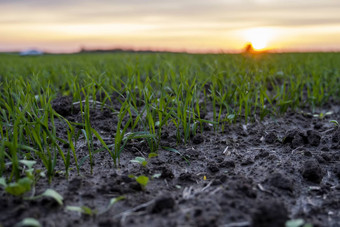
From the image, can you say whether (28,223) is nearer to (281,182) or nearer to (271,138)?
(281,182)

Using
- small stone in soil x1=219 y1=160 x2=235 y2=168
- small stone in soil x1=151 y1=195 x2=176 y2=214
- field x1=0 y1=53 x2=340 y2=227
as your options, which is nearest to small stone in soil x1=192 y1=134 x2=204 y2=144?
field x1=0 y1=53 x2=340 y2=227

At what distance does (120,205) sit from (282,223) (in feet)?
2.03

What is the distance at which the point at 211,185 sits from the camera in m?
1.50

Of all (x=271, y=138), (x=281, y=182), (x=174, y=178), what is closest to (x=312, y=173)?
(x=281, y=182)

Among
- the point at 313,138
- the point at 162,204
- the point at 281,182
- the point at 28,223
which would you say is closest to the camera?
the point at 28,223

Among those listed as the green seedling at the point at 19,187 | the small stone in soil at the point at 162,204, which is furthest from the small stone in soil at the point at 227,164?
the green seedling at the point at 19,187

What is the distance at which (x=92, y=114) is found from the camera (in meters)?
2.50

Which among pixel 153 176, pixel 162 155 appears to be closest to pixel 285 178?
pixel 153 176

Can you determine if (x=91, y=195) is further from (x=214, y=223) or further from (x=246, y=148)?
(x=246, y=148)

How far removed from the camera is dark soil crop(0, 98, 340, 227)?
1203 millimetres

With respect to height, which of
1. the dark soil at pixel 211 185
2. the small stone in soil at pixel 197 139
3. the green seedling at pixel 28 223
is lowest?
the dark soil at pixel 211 185

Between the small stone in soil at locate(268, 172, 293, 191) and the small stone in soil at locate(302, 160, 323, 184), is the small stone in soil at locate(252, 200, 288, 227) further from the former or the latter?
the small stone in soil at locate(302, 160, 323, 184)

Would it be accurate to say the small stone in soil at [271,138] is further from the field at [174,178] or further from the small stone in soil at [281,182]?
the small stone in soil at [281,182]

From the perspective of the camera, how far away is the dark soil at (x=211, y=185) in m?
1.20
